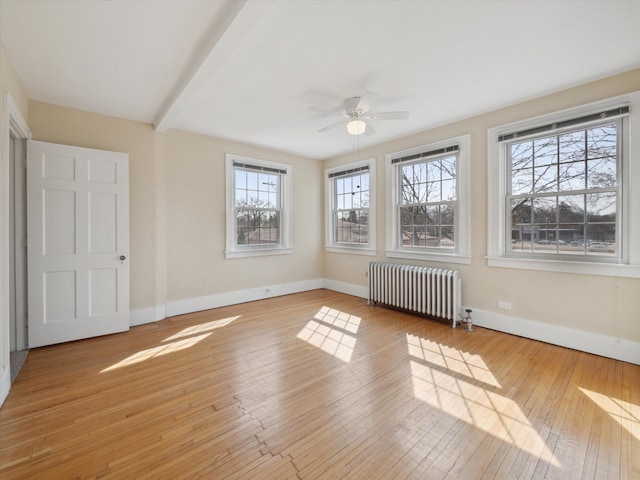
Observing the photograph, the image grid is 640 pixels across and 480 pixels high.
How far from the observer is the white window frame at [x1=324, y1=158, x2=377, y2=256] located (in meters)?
5.12

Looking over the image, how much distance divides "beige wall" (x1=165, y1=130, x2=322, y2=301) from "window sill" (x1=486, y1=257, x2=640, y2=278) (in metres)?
3.64

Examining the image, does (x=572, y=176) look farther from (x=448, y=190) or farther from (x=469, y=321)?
(x=469, y=321)

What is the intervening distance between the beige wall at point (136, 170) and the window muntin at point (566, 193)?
15.7 feet

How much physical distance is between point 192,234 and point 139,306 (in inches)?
48.7

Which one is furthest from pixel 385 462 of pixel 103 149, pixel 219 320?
pixel 103 149

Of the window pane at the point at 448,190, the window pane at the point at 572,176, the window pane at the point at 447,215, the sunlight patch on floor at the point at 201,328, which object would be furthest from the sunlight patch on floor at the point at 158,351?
the window pane at the point at 572,176

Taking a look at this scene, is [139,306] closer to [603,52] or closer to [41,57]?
[41,57]

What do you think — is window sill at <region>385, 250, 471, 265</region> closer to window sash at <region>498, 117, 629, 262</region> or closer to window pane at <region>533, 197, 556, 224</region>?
window sash at <region>498, 117, 629, 262</region>

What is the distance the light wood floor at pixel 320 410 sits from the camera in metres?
1.61

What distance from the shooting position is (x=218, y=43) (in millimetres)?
2164

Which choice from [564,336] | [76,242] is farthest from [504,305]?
[76,242]

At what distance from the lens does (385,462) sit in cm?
162

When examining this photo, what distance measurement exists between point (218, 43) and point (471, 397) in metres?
3.36

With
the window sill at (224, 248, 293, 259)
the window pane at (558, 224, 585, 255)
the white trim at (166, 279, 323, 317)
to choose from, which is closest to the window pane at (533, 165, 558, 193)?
the window pane at (558, 224, 585, 255)
